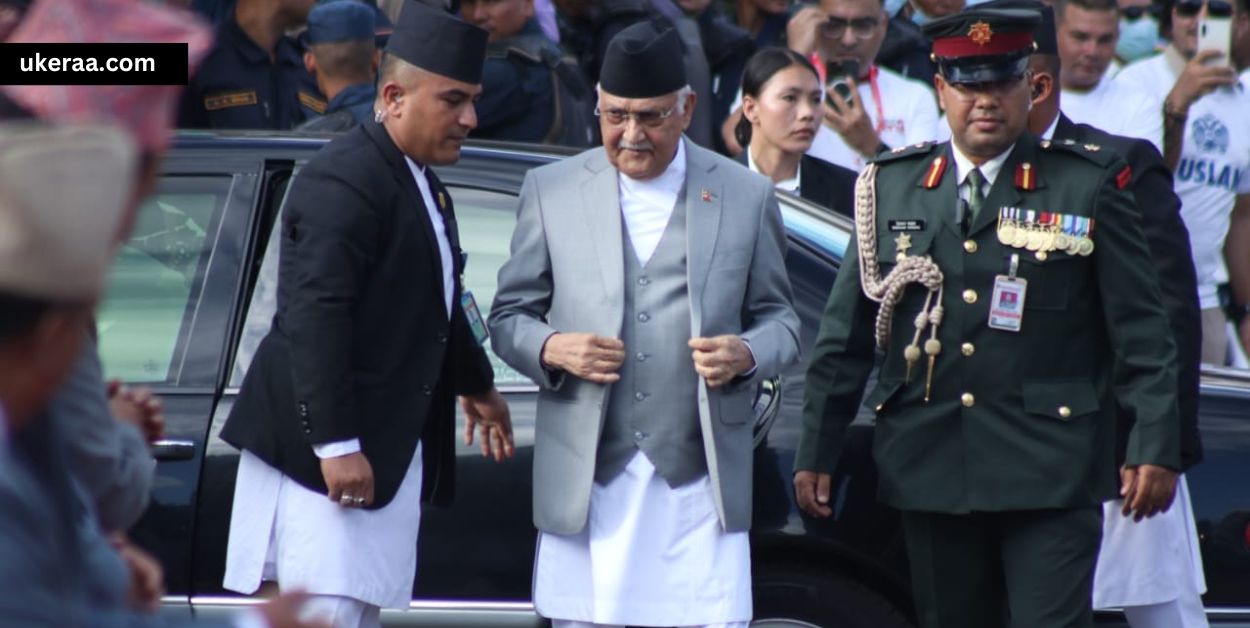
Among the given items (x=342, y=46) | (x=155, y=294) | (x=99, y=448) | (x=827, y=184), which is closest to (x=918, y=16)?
(x=827, y=184)

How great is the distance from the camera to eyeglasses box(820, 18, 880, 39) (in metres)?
8.38

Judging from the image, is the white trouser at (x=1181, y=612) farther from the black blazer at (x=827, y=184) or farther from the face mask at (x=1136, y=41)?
the face mask at (x=1136, y=41)

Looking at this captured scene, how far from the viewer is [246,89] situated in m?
7.48

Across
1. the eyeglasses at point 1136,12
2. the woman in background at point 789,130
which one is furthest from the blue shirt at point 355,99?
the eyeglasses at point 1136,12

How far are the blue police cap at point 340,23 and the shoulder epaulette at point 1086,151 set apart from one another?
3.00 metres

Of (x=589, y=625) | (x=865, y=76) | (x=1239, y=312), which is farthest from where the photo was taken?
(x=1239, y=312)

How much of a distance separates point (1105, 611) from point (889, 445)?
2.98ft

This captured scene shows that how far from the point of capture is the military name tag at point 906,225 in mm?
4820

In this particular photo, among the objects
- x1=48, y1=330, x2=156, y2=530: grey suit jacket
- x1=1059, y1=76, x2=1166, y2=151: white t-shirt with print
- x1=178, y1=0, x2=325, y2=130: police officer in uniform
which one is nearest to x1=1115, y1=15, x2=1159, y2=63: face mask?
x1=1059, y1=76, x2=1166, y2=151: white t-shirt with print

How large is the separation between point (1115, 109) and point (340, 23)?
10.2 ft

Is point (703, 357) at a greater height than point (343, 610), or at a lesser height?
greater

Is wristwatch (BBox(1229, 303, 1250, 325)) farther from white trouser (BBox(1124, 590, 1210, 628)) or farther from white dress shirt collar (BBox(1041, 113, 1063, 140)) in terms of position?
white trouser (BBox(1124, 590, 1210, 628))

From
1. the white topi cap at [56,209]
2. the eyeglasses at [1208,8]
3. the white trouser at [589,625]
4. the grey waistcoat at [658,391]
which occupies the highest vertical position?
the eyeglasses at [1208,8]

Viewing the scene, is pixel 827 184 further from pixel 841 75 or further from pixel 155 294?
pixel 155 294
